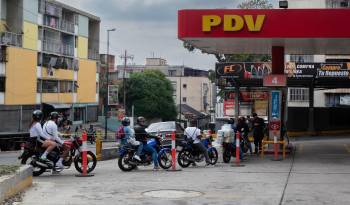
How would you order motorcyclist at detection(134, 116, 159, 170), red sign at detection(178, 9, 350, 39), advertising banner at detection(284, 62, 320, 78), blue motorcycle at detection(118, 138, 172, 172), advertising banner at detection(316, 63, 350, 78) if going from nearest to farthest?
blue motorcycle at detection(118, 138, 172, 172) → motorcyclist at detection(134, 116, 159, 170) → red sign at detection(178, 9, 350, 39) → advertising banner at detection(316, 63, 350, 78) → advertising banner at detection(284, 62, 320, 78)

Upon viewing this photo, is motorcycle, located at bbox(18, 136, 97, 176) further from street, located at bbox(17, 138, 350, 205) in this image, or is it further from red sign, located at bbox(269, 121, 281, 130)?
red sign, located at bbox(269, 121, 281, 130)

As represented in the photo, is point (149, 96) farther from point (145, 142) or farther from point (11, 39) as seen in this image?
point (145, 142)

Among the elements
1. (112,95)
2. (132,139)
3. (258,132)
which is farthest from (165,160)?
(112,95)

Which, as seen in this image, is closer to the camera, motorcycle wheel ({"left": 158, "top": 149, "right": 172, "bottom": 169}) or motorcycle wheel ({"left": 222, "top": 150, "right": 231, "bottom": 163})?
motorcycle wheel ({"left": 158, "top": 149, "right": 172, "bottom": 169})

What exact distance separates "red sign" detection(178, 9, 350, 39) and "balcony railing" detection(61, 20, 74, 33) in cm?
4559

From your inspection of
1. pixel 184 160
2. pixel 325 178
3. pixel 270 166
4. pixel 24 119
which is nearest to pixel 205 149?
pixel 184 160

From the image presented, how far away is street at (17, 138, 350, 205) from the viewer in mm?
11953

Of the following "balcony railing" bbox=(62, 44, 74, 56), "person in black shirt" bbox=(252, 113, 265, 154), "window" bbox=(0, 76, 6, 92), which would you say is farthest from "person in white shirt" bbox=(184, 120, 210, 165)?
"balcony railing" bbox=(62, 44, 74, 56)

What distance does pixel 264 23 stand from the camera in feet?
69.7

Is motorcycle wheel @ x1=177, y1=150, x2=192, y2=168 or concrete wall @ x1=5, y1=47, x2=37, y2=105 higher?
concrete wall @ x1=5, y1=47, x2=37, y2=105

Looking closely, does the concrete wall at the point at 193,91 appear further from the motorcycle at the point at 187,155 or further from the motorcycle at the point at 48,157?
the motorcycle at the point at 48,157

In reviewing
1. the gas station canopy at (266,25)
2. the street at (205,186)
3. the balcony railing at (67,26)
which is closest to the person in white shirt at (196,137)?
the street at (205,186)

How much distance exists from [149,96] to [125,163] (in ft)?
238

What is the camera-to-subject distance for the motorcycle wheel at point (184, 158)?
18.8 meters
